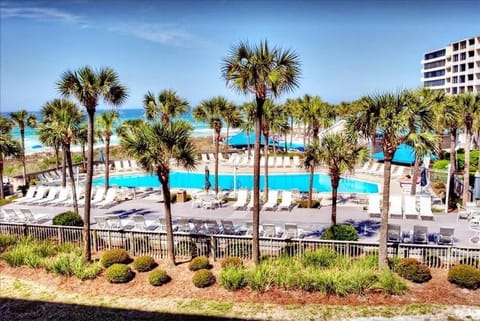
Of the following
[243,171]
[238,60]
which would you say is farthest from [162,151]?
[243,171]

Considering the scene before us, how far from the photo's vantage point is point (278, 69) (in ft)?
34.5

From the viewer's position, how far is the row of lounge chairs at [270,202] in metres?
19.2

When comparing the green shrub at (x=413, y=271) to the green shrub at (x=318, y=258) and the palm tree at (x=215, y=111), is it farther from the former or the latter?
the palm tree at (x=215, y=111)

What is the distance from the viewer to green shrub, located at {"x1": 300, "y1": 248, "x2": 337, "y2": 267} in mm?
11477

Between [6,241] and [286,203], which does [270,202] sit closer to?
[286,203]

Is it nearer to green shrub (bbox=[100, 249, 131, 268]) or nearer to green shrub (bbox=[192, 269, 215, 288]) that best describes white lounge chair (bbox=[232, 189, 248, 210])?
green shrub (bbox=[100, 249, 131, 268])

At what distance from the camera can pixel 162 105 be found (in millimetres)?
23297

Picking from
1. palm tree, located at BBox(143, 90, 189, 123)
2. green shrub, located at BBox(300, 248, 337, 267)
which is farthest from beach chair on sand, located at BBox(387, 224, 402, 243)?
palm tree, located at BBox(143, 90, 189, 123)

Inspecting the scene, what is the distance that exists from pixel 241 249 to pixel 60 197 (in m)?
13.0


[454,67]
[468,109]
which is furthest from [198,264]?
[454,67]

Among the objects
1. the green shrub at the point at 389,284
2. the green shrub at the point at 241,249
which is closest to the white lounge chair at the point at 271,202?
the green shrub at the point at 241,249

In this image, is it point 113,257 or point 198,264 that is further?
point 113,257

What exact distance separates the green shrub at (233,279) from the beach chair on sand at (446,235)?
657 centimetres

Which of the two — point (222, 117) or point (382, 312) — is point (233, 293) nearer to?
point (382, 312)
